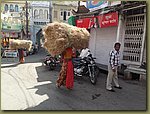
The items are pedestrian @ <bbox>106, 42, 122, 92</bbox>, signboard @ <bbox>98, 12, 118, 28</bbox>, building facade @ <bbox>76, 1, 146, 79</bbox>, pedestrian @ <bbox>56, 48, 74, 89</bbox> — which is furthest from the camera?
signboard @ <bbox>98, 12, 118, 28</bbox>

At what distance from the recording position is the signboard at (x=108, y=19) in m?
9.73

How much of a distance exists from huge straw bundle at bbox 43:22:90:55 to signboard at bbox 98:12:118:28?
3018 mm

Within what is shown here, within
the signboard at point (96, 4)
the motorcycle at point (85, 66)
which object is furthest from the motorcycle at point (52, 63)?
the signboard at point (96, 4)

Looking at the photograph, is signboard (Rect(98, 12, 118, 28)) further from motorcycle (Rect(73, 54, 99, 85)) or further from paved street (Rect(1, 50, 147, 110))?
paved street (Rect(1, 50, 147, 110))

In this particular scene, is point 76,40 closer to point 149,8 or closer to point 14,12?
point 149,8

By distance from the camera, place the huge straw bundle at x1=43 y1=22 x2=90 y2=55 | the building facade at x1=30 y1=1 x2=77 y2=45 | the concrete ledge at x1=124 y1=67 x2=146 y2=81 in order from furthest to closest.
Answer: the building facade at x1=30 y1=1 x2=77 y2=45 → the concrete ledge at x1=124 y1=67 x2=146 y2=81 → the huge straw bundle at x1=43 y1=22 x2=90 y2=55

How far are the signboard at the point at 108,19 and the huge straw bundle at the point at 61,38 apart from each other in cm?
302

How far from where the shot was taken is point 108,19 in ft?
33.8

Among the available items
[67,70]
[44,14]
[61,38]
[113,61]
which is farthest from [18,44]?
[44,14]

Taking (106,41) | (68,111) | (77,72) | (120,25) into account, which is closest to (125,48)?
(120,25)


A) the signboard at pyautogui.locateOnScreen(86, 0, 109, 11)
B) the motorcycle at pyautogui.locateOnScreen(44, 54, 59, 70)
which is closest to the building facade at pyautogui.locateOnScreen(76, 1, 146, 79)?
the signboard at pyautogui.locateOnScreen(86, 0, 109, 11)

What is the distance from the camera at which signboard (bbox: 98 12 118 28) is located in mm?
9727

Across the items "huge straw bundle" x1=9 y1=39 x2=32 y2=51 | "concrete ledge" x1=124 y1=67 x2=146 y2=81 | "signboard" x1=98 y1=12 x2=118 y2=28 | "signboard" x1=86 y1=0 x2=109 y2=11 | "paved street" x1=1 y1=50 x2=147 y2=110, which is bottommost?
"paved street" x1=1 y1=50 x2=147 y2=110

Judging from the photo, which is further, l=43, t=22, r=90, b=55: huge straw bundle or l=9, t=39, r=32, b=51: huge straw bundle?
l=9, t=39, r=32, b=51: huge straw bundle
